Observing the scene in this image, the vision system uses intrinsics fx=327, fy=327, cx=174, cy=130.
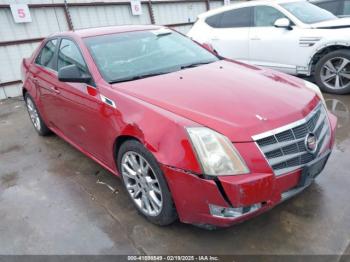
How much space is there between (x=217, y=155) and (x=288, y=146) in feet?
1.69

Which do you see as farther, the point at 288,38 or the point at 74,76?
the point at 288,38

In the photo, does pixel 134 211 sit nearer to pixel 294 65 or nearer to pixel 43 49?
pixel 43 49

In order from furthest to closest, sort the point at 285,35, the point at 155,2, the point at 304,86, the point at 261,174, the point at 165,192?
the point at 155,2
the point at 285,35
the point at 304,86
the point at 165,192
the point at 261,174

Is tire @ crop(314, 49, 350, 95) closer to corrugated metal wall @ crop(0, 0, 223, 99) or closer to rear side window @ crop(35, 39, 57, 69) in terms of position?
rear side window @ crop(35, 39, 57, 69)

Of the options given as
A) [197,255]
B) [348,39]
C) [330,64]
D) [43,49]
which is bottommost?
[197,255]

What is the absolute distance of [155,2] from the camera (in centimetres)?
1040

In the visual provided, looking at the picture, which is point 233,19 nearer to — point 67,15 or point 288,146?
point 67,15

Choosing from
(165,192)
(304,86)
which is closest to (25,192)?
(165,192)

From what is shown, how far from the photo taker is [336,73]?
5.40m

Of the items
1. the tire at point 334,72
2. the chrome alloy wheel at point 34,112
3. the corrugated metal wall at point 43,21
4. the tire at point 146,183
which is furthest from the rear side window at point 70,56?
the corrugated metal wall at point 43,21

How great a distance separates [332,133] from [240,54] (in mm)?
4147

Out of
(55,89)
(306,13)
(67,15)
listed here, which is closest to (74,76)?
(55,89)

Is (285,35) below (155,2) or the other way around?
below

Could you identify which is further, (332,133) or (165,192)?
(332,133)
